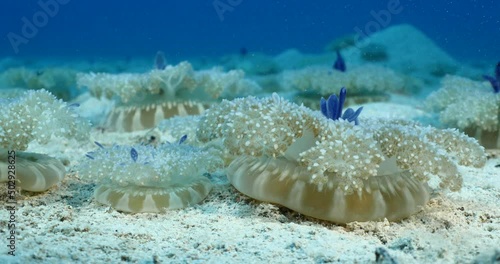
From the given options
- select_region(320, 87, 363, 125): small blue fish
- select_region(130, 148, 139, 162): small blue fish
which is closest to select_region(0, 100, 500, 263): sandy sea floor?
select_region(130, 148, 139, 162): small blue fish

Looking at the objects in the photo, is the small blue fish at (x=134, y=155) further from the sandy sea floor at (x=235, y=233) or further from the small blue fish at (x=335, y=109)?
the small blue fish at (x=335, y=109)

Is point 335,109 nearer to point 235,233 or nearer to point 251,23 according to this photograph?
point 235,233

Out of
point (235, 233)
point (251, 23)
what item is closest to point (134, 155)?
point (235, 233)

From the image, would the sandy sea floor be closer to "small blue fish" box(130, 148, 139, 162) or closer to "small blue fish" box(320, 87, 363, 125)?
"small blue fish" box(130, 148, 139, 162)

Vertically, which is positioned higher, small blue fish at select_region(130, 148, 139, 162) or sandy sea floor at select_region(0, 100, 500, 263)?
small blue fish at select_region(130, 148, 139, 162)

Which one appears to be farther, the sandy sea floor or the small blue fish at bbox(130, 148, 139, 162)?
the small blue fish at bbox(130, 148, 139, 162)

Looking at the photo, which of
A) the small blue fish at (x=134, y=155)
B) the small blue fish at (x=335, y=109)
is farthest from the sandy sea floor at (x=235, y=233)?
the small blue fish at (x=335, y=109)

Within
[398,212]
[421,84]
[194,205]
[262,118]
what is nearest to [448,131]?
[398,212]

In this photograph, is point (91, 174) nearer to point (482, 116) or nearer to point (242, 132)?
point (242, 132)
